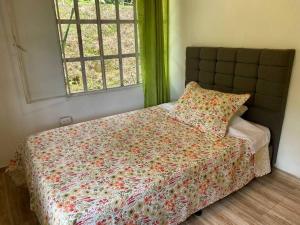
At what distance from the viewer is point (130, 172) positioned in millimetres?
1483

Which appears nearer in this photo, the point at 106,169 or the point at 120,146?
the point at 106,169

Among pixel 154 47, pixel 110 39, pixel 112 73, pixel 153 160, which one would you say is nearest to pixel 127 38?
pixel 110 39

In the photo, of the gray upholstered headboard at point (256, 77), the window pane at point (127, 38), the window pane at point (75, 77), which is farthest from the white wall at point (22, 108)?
the gray upholstered headboard at point (256, 77)

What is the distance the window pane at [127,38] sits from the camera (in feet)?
9.69

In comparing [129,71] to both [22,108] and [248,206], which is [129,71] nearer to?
[22,108]

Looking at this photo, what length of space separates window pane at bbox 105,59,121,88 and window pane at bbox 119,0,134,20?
561 mm

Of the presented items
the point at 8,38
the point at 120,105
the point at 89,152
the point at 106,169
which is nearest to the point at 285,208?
the point at 106,169

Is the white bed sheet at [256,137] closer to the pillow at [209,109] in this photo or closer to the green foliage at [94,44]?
the pillow at [209,109]

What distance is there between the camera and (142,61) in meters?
3.01

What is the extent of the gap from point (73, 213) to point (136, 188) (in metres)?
0.36

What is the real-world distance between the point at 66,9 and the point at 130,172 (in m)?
2.00

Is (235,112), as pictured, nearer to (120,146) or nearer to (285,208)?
(285,208)

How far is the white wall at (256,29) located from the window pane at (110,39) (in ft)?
2.82

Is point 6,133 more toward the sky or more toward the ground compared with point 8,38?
more toward the ground
